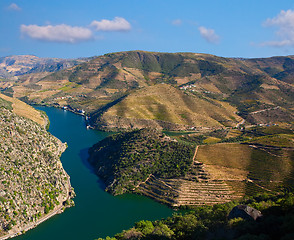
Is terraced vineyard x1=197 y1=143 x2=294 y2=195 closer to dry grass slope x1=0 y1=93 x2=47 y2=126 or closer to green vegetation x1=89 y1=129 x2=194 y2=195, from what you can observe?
green vegetation x1=89 y1=129 x2=194 y2=195

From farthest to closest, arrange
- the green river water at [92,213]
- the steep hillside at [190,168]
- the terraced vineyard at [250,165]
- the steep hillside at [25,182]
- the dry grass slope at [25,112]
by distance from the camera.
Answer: the dry grass slope at [25,112] → the terraced vineyard at [250,165] → the steep hillside at [190,168] → the green river water at [92,213] → the steep hillside at [25,182]

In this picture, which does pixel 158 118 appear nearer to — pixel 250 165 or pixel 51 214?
pixel 250 165

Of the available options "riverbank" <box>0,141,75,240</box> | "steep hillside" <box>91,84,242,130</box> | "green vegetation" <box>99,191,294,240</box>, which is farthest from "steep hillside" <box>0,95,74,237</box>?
"steep hillside" <box>91,84,242,130</box>

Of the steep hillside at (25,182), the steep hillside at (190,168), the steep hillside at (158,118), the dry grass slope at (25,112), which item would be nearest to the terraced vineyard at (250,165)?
the steep hillside at (190,168)

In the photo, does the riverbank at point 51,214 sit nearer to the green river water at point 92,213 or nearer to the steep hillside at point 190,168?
the green river water at point 92,213

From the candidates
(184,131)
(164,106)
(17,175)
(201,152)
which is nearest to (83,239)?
(17,175)

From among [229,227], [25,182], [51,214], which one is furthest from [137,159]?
[229,227]
